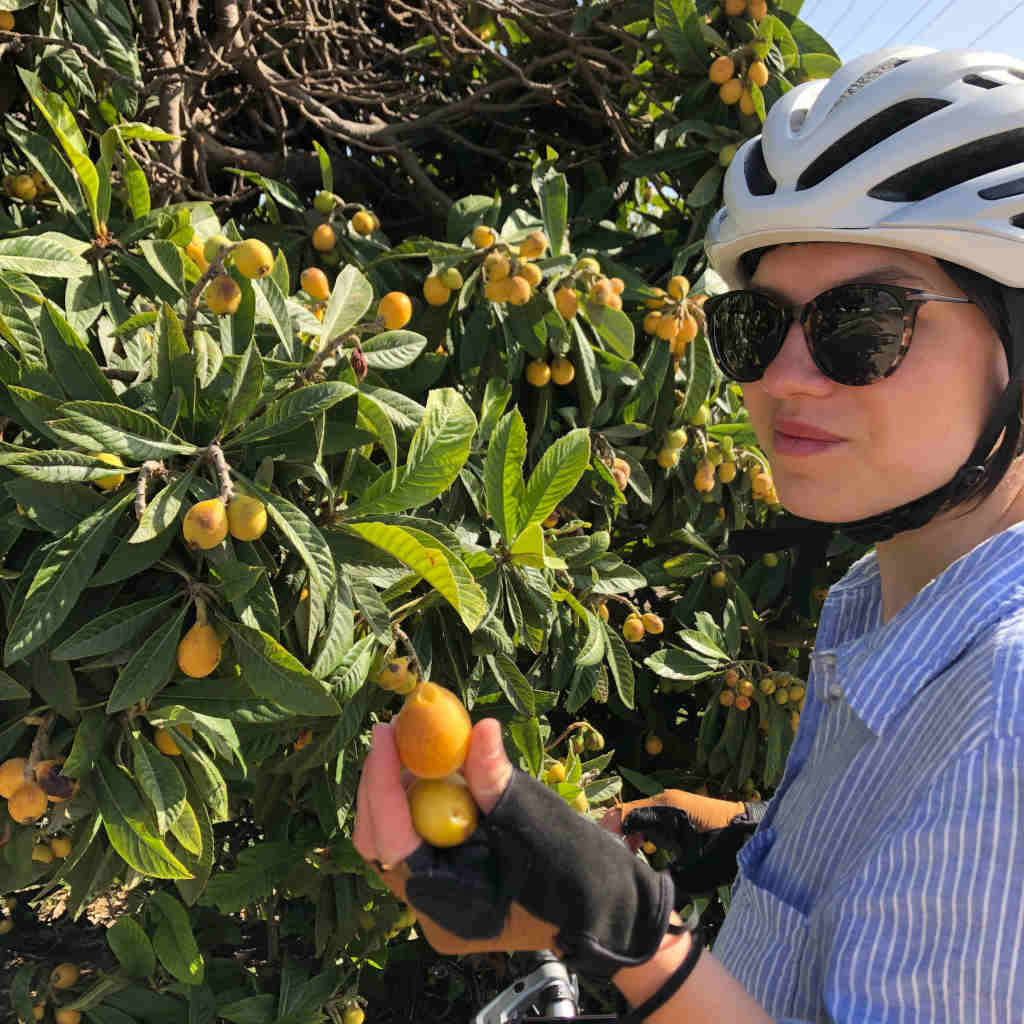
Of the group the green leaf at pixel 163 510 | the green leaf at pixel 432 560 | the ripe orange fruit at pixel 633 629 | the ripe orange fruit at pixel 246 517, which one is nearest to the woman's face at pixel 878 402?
the green leaf at pixel 432 560

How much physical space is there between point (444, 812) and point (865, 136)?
1.16m

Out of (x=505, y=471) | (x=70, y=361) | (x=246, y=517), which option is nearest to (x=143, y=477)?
(x=246, y=517)

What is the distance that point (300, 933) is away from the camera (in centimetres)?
233

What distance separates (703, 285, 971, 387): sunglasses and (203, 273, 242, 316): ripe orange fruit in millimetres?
770

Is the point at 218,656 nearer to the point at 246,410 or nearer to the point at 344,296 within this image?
the point at 246,410

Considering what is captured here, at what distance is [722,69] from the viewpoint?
2.61 metres

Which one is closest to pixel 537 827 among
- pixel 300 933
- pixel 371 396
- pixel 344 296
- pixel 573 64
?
pixel 371 396

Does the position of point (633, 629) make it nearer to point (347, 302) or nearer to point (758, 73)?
point (347, 302)

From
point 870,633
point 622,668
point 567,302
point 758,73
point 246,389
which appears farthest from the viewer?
point 758,73

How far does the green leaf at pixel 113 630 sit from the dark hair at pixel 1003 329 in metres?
1.16

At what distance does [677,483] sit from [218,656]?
68.3 inches

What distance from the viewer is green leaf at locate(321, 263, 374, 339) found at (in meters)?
1.60

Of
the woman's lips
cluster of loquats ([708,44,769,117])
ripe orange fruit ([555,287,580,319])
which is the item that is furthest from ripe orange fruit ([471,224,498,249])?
the woman's lips

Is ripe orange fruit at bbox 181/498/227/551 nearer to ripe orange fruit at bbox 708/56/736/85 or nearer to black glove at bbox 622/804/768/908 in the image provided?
black glove at bbox 622/804/768/908
